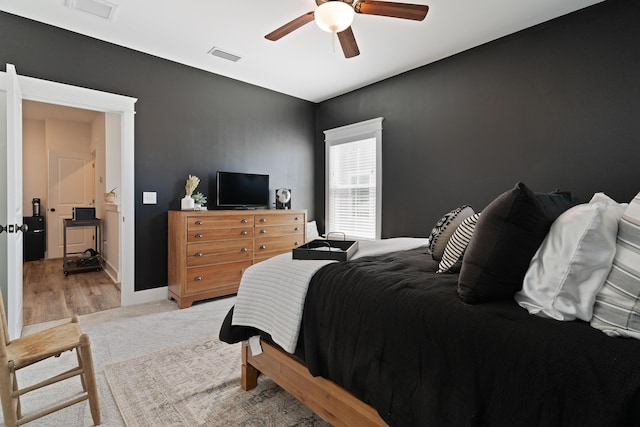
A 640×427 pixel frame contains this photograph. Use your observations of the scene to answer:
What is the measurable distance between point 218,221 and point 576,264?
3.20 metres

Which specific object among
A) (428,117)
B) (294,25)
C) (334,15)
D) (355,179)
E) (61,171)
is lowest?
(355,179)

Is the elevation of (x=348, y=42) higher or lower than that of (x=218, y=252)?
higher

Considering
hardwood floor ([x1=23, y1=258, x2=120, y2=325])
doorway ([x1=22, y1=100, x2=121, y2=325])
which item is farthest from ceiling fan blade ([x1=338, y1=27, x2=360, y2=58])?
doorway ([x1=22, y1=100, x2=121, y2=325])

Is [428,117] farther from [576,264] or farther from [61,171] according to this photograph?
[61,171]

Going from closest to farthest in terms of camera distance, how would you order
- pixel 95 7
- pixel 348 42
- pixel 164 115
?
pixel 348 42 → pixel 95 7 → pixel 164 115

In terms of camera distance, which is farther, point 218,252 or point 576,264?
point 218,252

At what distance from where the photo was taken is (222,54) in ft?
11.8

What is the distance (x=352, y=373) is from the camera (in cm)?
128

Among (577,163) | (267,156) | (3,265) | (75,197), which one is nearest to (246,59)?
(267,156)

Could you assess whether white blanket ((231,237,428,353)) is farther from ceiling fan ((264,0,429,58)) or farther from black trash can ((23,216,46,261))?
black trash can ((23,216,46,261))

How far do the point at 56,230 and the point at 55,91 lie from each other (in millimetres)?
4378

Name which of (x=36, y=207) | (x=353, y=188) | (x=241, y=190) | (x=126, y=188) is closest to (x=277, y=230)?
(x=241, y=190)

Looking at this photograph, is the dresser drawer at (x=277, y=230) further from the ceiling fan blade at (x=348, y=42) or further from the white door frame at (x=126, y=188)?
the ceiling fan blade at (x=348, y=42)

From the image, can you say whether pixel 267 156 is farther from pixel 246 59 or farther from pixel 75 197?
pixel 75 197
